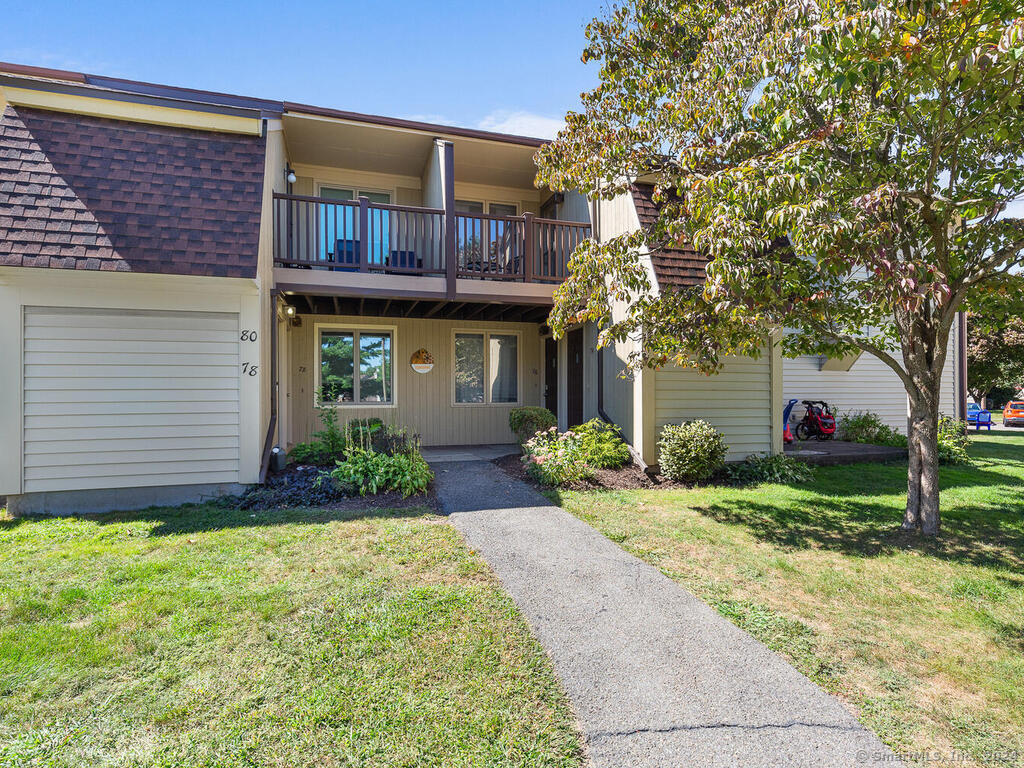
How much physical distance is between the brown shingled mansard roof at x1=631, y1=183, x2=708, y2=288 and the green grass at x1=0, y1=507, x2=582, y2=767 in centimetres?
461

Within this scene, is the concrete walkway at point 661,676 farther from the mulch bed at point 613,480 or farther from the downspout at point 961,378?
the downspout at point 961,378

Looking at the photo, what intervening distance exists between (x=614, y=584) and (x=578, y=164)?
4.65 m

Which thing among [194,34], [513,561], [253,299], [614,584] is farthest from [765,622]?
[194,34]

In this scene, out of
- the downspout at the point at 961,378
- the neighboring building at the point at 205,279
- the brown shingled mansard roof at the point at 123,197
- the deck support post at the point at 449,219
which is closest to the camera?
the brown shingled mansard roof at the point at 123,197

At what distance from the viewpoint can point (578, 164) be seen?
6.12m

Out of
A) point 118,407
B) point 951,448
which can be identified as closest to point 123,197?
point 118,407

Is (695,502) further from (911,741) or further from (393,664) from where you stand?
(393,664)

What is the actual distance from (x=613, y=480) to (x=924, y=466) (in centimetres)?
332

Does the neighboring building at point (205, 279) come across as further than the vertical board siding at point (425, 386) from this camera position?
No

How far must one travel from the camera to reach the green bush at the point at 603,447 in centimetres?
734

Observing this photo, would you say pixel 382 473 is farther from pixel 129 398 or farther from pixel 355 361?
pixel 355 361

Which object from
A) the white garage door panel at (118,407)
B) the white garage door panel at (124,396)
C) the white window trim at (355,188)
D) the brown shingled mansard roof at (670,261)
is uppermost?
the white window trim at (355,188)

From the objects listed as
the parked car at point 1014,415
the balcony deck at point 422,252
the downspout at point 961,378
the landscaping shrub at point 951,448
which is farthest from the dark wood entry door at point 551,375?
the parked car at point 1014,415

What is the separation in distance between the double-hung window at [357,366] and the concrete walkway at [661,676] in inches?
248
